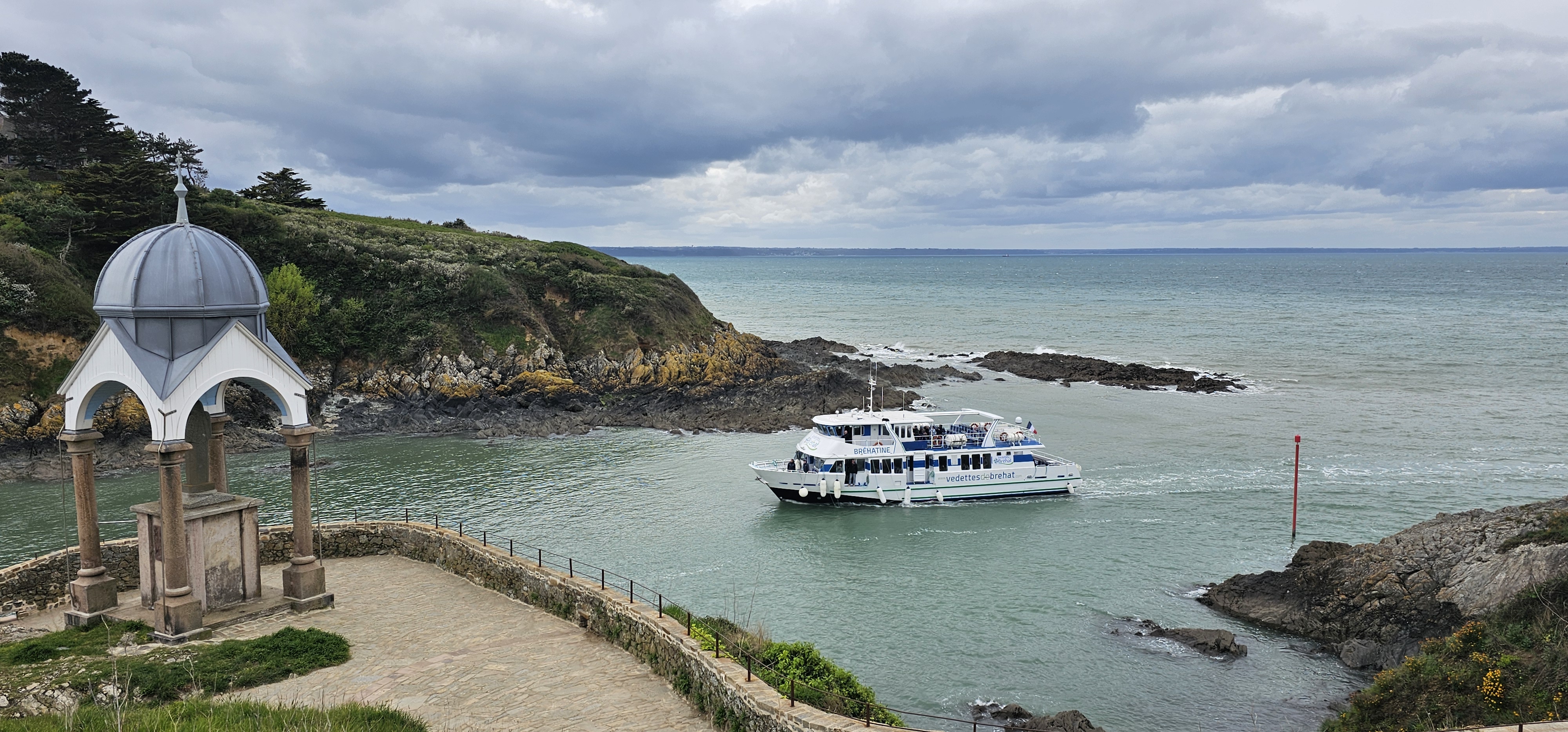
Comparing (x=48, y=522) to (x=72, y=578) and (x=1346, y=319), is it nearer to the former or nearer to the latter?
(x=72, y=578)

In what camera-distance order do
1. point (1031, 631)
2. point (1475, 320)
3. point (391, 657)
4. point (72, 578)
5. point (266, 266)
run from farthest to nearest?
point (1475, 320), point (266, 266), point (1031, 631), point (72, 578), point (391, 657)

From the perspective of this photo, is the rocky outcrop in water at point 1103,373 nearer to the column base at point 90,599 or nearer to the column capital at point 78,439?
the column base at point 90,599

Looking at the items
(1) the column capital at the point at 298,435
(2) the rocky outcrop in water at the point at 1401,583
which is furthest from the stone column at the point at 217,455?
(2) the rocky outcrop in water at the point at 1401,583

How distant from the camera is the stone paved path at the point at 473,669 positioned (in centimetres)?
1494

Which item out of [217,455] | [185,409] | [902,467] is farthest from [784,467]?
[185,409]

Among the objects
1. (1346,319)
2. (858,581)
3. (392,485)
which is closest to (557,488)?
(392,485)

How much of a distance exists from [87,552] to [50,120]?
190 ft

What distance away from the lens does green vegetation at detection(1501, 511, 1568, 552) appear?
853 inches

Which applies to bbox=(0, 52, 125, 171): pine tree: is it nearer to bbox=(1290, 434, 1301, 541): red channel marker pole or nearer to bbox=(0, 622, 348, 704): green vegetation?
bbox=(0, 622, 348, 704): green vegetation

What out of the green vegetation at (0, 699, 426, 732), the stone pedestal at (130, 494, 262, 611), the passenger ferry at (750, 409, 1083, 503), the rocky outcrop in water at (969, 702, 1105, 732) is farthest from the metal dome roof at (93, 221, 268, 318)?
the passenger ferry at (750, 409, 1083, 503)

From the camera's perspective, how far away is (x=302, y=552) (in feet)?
64.7

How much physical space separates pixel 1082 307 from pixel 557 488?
113305 mm

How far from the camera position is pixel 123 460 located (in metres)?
41.1

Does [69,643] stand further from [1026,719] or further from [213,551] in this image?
[1026,719]
